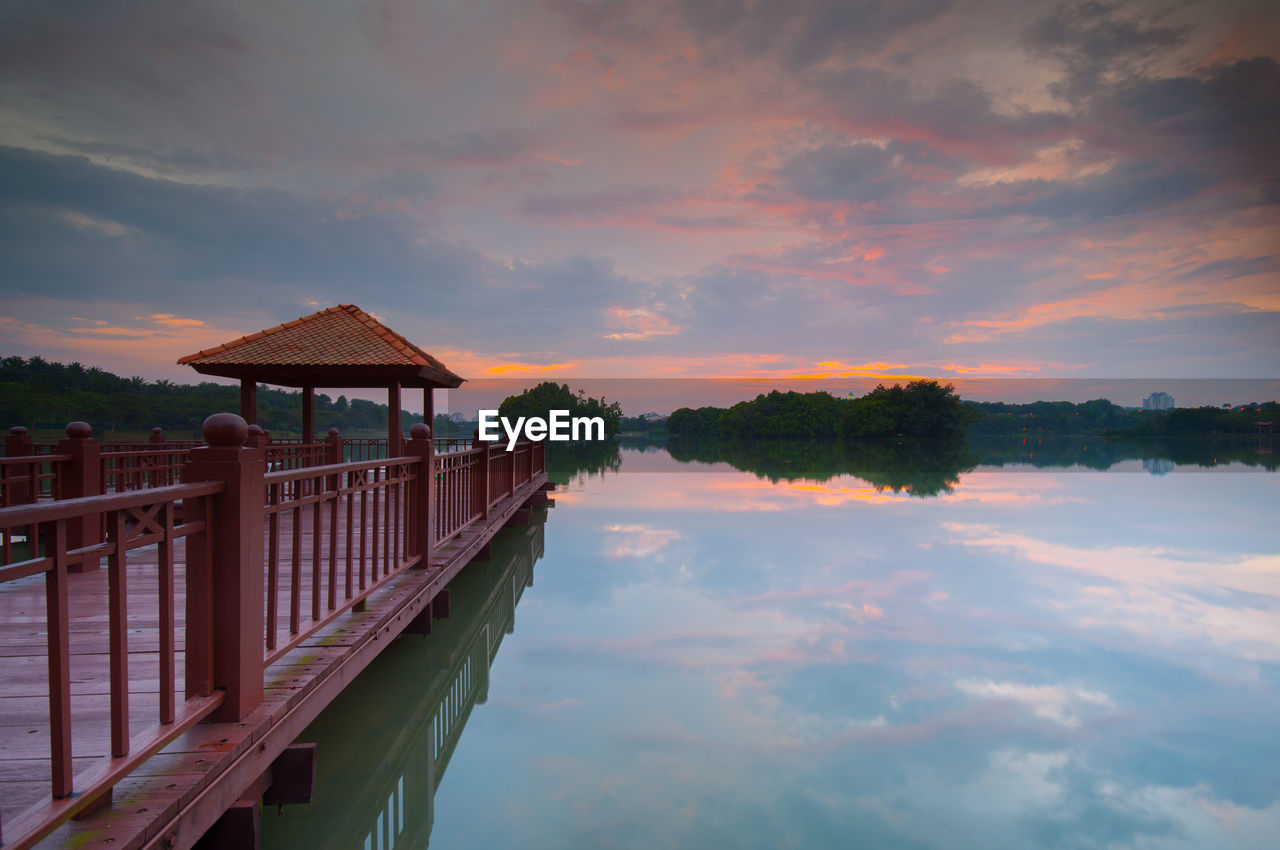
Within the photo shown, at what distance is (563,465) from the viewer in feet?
90.8

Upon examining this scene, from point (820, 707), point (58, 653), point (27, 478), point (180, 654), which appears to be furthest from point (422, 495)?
point (27, 478)

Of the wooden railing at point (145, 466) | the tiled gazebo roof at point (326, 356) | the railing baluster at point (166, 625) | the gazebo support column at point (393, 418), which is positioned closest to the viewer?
the railing baluster at point (166, 625)

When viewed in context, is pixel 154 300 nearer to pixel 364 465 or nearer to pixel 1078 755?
pixel 364 465

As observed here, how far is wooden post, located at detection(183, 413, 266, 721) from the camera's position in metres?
1.97

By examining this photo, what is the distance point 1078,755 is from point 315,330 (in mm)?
10571

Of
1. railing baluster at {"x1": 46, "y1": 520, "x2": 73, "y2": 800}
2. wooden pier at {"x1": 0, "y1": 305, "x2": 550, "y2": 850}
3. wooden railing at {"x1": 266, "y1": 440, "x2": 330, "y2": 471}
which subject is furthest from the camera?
wooden railing at {"x1": 266, "y1": 440, "x2": 330, "y2": 471}

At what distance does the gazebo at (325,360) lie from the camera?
8719 mm

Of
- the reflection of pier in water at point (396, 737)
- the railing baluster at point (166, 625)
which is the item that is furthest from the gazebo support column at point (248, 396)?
the railing baluster at point (166, 625)

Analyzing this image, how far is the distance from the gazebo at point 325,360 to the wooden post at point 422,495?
15.4 feet

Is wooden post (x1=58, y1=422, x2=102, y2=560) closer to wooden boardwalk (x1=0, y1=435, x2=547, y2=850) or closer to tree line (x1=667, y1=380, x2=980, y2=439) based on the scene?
wooden boardwalk (x1=0, y1=435, x2=547, y2=850)

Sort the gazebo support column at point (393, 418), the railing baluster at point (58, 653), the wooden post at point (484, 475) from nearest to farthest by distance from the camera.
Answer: the railing baluster at point (58, 653)
the wooden post at point (484, 475)
the gazebo support column at point (393, 418)

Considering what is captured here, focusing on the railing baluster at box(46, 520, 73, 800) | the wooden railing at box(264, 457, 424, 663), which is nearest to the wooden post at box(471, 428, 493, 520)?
the wooden railing at box(264, 457, 424, 663)

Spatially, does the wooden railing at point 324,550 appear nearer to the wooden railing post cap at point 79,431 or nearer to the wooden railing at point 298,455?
the wooden railing post cap at point 79,431

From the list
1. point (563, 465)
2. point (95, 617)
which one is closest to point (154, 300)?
point (563, 465)
